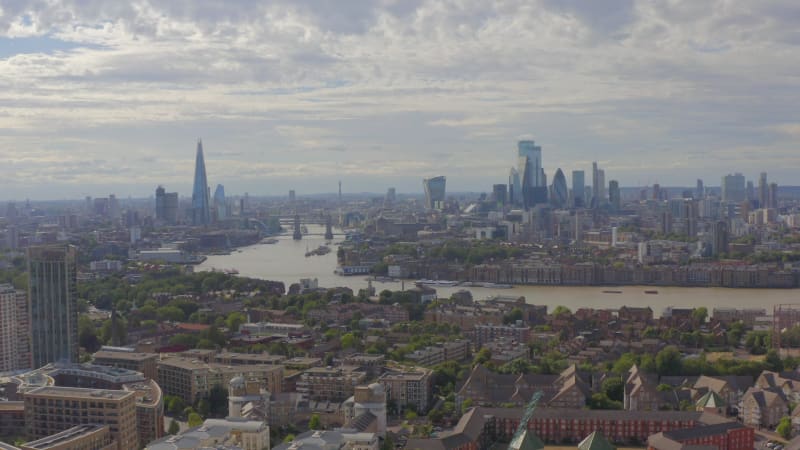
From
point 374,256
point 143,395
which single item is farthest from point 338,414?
point 374,256

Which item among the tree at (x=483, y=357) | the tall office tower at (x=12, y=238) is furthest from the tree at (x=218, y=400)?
the tall office tower at (x=12, y=238)

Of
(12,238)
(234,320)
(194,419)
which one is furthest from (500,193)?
(194,419)

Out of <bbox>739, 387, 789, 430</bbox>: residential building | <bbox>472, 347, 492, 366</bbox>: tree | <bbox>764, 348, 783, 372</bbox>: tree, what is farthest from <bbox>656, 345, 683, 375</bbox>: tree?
<bbox>472, 347, 492, 366</bbox>: tree

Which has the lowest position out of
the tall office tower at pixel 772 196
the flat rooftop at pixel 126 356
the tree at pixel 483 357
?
the tree at pixel 483 357

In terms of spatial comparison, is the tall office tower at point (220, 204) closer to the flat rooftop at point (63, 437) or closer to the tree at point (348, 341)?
the tree at point (348, 341)

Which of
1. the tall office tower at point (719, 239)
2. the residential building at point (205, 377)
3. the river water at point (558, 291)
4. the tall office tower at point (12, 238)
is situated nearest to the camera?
the residential building at point (205, 377)

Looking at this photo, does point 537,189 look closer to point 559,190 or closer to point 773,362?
point 559,190
